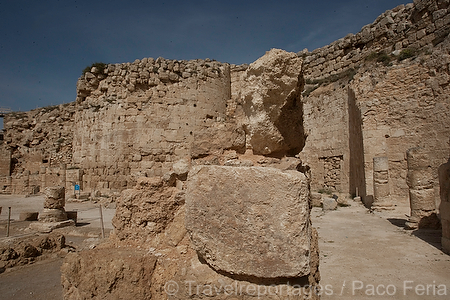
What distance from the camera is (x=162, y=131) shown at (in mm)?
11320

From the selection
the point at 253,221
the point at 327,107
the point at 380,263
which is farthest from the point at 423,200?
the point at 327,107

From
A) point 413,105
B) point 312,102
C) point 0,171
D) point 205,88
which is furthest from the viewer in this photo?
point 0,171

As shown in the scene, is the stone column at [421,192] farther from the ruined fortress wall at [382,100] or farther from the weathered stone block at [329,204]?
the weathered stone block at [329,204]

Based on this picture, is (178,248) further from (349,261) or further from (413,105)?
(413,105)

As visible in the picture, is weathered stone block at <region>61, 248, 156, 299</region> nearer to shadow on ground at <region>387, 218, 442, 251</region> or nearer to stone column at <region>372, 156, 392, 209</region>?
shadow on ground at <region>387, 218, 442, 251</region>

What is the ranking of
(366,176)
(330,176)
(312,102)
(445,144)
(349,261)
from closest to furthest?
1. (349,261)
2. (445,144)
3. (366,176)
4. (330,176)
5. (312,102)

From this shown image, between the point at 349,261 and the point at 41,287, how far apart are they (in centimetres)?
457

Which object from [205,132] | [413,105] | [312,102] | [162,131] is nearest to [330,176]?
[312,102]

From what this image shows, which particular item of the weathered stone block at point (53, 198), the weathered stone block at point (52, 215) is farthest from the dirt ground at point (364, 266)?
the weathered stone block at point (53, 198)

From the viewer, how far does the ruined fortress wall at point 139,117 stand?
11273 mm

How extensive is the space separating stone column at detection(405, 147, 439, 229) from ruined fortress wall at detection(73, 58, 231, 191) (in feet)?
24.4

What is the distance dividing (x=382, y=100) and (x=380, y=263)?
7.72 meters

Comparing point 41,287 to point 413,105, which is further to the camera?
point 413,105

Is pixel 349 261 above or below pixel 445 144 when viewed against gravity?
below
